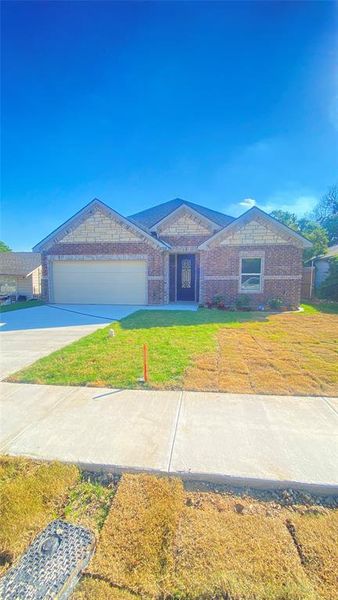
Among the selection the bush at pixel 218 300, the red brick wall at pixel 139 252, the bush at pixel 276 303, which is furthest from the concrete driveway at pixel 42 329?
the bush at pixel 276 303

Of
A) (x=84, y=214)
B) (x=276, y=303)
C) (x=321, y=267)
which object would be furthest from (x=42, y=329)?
(x=321, y=267)

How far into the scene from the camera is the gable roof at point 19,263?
1912cm

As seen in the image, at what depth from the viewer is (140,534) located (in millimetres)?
1925

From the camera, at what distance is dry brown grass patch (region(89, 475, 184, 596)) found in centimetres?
166

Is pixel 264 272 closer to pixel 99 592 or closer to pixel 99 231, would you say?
pixel 99 231

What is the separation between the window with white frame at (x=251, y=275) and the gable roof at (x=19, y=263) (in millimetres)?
14569

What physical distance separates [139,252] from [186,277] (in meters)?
3.13

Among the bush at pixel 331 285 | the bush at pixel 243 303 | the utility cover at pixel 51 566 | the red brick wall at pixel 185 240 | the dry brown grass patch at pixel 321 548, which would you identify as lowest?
the utility cover at pixel 51 566

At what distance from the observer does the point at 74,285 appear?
14.7 metres

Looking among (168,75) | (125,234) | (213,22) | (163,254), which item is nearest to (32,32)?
(168,75)

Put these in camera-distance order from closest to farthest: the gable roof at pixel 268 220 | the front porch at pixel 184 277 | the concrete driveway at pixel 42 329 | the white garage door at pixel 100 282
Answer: the concrete driveway at pixel 42 329 → the gable roof at pixel 268 220 → the white garage door at pixel 100 282 → the front porch at pixel 184 277

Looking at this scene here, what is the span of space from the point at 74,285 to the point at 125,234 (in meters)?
4.02

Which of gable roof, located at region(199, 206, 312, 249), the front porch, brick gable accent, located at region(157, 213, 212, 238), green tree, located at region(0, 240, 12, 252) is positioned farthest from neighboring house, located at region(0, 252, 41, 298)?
green tree, located at region(0, 240, 12, 252)

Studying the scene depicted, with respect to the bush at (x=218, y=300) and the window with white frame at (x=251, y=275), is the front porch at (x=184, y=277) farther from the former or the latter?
the window with white frame at (x=251, y=275)
